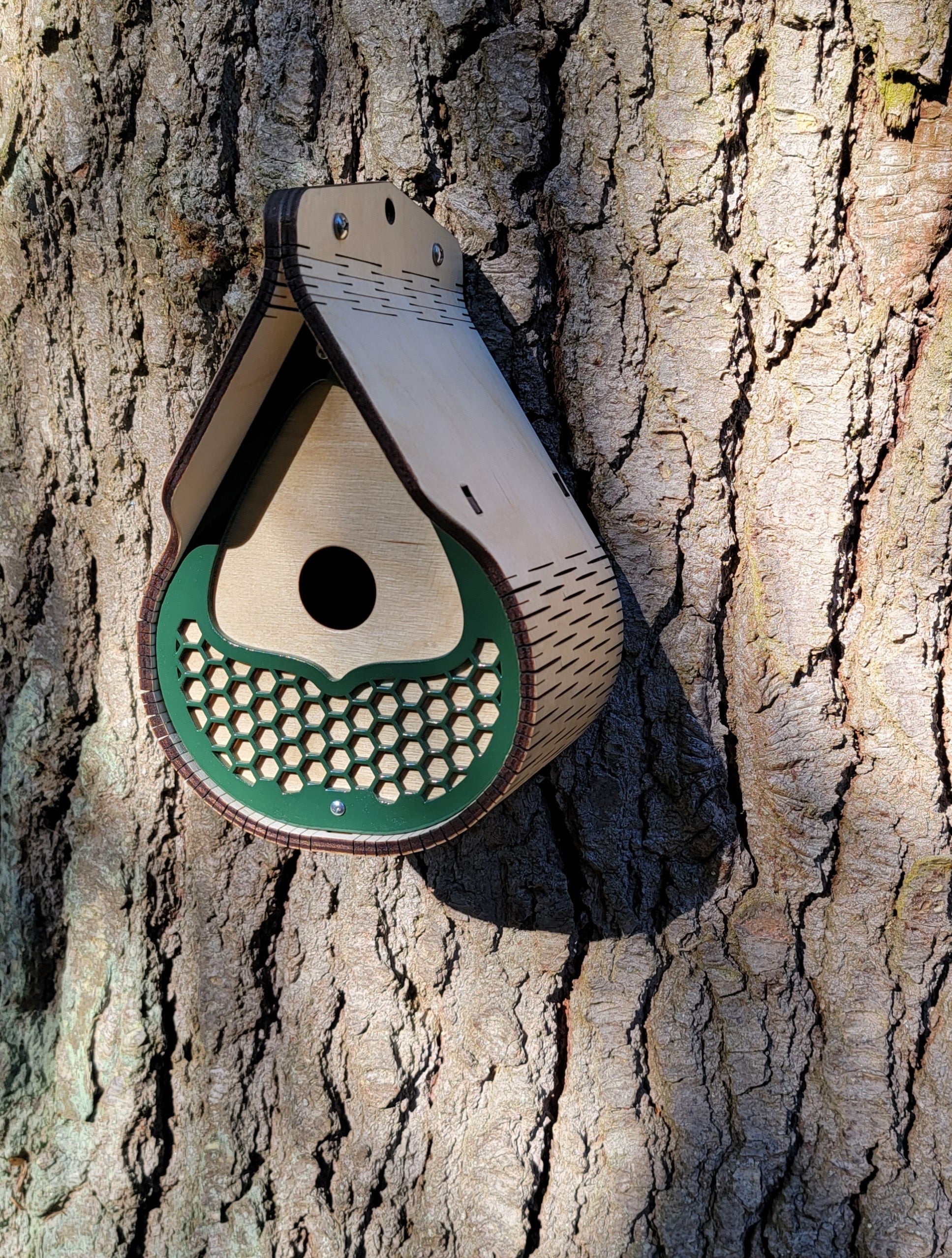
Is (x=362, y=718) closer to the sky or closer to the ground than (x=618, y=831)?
closer to the sky

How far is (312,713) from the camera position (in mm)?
1311

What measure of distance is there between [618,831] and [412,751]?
0.53 metres

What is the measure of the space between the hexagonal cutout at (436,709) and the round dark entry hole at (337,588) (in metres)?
0.15

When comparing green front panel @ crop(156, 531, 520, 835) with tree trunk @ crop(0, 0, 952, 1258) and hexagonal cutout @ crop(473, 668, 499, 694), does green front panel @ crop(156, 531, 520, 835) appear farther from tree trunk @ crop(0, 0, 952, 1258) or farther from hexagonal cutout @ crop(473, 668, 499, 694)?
tree trunk @ crop(0, 0, 952, 1258)

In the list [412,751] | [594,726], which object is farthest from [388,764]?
[594,726]

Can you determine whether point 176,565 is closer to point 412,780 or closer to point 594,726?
point 412,780

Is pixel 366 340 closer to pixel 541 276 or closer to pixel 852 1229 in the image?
pixel 541 276

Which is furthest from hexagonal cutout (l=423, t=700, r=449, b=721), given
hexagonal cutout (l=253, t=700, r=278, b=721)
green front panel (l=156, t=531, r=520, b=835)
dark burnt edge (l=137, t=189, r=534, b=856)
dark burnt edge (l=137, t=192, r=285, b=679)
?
dark burnt edge (l=137, t=192, r=285, b=679)

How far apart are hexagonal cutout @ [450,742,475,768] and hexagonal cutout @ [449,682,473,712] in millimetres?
47

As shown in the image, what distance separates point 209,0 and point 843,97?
39.0 inches

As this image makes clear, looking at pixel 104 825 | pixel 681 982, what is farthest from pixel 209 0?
pixel 681 982

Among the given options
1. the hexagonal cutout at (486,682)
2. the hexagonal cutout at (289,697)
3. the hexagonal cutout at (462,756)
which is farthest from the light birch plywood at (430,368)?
the hexagonal cutout at (289,697)

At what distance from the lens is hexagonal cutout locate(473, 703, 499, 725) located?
1.23m

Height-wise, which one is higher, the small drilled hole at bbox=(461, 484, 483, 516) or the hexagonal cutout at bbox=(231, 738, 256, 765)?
the small drilled hole at bbox=(461, 484, 483, 516)
